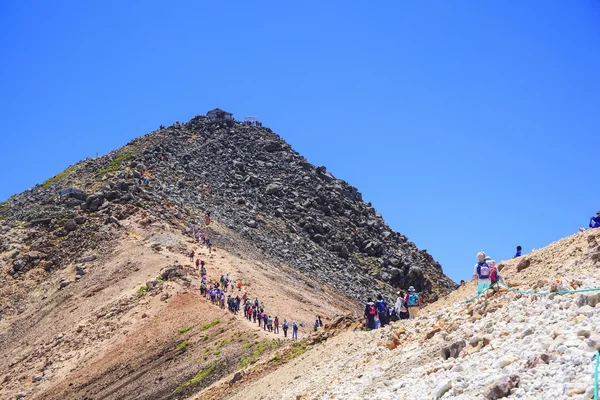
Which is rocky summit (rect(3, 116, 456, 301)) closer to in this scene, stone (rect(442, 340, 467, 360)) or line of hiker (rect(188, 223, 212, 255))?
line of hiker (rect(188, 223, 212, 255))

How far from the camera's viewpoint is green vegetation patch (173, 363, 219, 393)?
35.7 m

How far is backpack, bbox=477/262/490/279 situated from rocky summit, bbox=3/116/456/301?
4796 cm

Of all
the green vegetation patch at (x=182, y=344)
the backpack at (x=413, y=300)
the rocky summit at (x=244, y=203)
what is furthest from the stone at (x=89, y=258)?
the backpack at (x=413, y=300)

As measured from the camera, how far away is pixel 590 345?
1218 centimetres

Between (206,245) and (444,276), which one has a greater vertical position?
(206,245)

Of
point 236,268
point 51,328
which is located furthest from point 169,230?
point 51,328

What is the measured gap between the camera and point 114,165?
3349 inches

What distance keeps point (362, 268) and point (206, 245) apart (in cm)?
2623

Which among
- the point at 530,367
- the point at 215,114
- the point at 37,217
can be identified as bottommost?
the point at 530,367

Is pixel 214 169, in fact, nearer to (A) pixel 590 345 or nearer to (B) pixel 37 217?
(B) pixel 37 217

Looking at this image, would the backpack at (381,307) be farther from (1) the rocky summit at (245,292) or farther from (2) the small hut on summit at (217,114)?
(2) the small hut on summit at (217,114)

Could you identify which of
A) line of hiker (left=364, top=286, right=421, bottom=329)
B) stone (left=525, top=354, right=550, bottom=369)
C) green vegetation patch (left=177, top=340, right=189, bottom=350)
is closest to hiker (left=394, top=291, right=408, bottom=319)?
line of hiker (left=364, top=286, right=421, bottom=329)

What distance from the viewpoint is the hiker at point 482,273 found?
2006 cm

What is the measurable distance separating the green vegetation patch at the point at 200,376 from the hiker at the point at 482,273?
64.1ft
